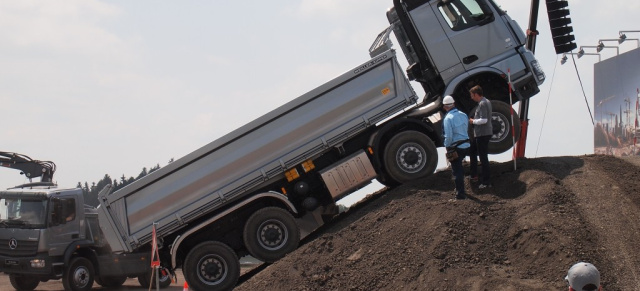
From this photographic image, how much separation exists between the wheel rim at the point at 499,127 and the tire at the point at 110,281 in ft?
36.0

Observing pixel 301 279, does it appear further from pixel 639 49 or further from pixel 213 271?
pixel 639 49

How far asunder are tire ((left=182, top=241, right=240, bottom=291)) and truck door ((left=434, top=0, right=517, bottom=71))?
5.37 m

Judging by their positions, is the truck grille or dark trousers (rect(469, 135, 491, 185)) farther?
the truck grille

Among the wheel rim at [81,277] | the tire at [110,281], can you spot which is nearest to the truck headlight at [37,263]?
the wheel rim at [81,277]

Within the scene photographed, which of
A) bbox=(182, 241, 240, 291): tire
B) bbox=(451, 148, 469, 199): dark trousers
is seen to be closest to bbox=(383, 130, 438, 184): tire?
bbox=(451, 148, 469, 199): dark trousers

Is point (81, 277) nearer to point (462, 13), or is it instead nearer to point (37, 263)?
point (37, 263)

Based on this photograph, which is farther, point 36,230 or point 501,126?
point 36,230

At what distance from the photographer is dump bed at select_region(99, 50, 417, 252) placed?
13906 mm

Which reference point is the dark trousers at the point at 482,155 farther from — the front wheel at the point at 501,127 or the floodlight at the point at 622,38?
the floodlight at the point at 622,38

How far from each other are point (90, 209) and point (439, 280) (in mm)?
13022

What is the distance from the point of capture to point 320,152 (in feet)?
47.1

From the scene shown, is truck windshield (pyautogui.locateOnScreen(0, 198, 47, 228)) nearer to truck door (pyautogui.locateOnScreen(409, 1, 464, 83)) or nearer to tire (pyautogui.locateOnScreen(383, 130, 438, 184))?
tire (pyautogui.locateOnScreen(383, 130, 438, 184))

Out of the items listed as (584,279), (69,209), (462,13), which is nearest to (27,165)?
(69,209)

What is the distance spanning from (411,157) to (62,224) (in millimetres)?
9780
